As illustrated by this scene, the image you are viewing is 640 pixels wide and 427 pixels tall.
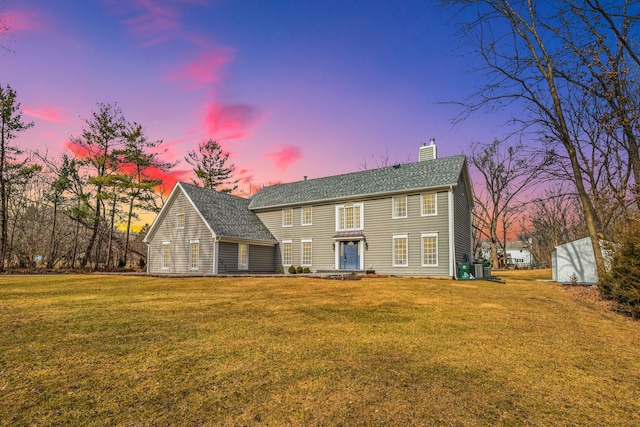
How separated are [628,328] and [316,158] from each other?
17.5m

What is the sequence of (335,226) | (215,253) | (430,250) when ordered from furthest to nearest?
(335,226) < (215,253) < (430,250)

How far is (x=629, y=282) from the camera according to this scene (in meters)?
9.48

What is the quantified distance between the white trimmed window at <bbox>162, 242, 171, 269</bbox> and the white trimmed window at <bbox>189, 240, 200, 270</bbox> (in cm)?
264

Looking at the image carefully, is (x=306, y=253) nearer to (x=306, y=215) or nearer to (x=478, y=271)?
(x=306, y=215)

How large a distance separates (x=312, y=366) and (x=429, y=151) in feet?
74.6

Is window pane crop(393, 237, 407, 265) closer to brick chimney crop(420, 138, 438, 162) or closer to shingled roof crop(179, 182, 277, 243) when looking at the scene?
brick chimney crop(420, 138, 438, 162)

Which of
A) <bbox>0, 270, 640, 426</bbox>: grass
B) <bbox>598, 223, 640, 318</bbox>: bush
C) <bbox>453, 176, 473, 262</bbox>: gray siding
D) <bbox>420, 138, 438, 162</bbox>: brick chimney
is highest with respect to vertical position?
<bbox>420, 138, 438, 162</bbox>: brick chimney

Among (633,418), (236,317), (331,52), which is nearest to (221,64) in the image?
(331,52)

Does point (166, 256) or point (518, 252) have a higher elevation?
point (166, 256)

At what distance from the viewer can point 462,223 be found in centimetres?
2289

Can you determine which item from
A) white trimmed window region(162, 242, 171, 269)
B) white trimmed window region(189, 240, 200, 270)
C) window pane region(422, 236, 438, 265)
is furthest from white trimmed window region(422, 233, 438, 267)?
white trimmed window region(162, 242, 171, 269)

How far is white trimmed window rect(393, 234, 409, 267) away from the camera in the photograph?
21109mm

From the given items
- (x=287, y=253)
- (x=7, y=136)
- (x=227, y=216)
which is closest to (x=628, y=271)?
(x=287, y=253)

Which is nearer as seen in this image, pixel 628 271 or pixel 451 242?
pixel 628 271
